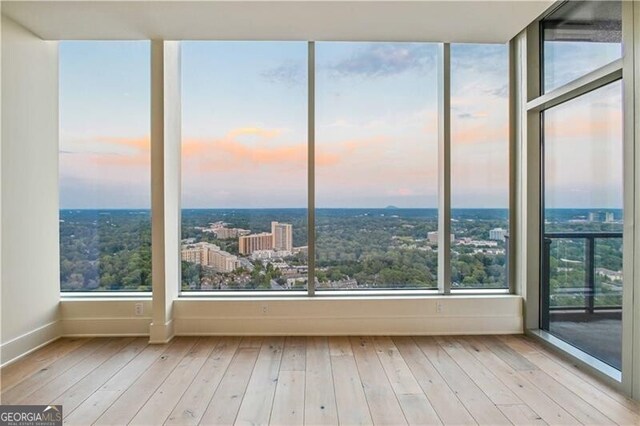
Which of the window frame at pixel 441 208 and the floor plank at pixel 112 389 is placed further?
the window frame at pixel 441 208

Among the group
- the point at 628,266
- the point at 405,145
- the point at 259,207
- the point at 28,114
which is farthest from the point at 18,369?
the point at 628,266

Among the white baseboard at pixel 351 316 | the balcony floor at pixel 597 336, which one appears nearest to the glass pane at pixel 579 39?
the balcony floor at pixel 597 336

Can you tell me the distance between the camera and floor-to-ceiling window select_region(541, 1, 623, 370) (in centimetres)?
289

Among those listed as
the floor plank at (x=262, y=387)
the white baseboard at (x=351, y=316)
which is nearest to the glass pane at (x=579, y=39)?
the white baseboard at (x=351, y=316)

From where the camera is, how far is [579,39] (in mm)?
3238

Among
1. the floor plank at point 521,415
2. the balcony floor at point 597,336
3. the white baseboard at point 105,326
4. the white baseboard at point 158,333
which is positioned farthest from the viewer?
the white baseboard at point 105,326

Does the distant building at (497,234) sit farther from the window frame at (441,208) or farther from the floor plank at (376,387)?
the floor plank at (376,387)

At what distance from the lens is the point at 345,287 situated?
4047mm

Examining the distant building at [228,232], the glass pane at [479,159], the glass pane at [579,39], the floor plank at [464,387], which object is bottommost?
the floor plank at [464,387]

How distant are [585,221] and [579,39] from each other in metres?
1.58

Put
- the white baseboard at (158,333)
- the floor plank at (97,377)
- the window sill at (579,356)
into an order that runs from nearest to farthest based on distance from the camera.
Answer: the floor plank at (97,377), the window sill at (579,356), the white baseboard at (158,333)

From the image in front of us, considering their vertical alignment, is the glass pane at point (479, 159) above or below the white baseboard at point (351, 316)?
above

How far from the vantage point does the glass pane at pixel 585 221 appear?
289 cm

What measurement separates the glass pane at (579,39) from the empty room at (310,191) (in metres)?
0.02
